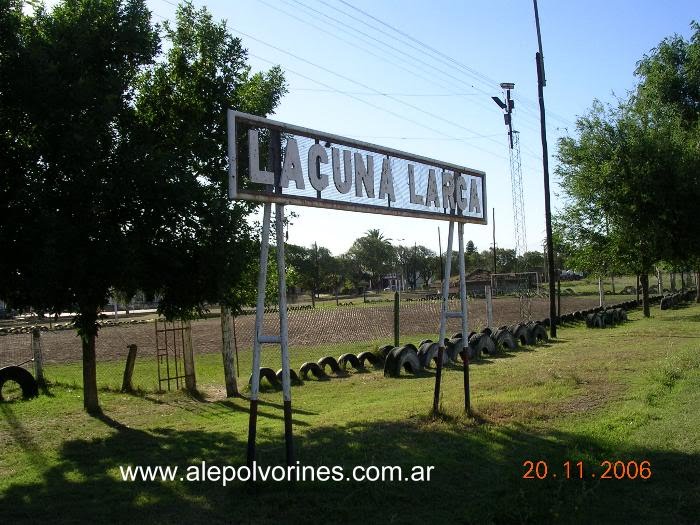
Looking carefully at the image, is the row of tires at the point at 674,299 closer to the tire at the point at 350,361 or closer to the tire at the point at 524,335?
the tire at the point at 524,335

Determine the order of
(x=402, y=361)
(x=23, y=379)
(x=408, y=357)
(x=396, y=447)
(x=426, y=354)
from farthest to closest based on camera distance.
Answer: (x=426, y=354) → (x=408, y=357) → (x=402, y=361) → (x=23, y=379) → (x=396, y=447)

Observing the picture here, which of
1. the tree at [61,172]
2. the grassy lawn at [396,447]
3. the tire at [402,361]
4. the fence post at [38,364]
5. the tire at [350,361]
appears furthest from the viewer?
the tire at [350,361]

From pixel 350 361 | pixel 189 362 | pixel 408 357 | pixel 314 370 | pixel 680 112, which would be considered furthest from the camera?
pixel 680 112

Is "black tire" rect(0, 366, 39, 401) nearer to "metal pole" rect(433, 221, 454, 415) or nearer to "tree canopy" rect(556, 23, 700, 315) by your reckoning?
"metal pole" rect(433, 221, 454, 415)

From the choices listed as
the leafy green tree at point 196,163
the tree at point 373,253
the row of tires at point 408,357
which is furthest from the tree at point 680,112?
the tree at point 373,253

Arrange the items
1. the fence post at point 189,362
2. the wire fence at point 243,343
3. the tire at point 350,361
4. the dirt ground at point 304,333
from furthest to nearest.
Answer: the dirt ground at point 304,333 < the wire fence at point 243,343 < the tire at point 350,361 < the fence post at point 189,362

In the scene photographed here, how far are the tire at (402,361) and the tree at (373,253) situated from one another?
91.9 meters

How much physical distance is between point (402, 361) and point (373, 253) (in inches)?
3644

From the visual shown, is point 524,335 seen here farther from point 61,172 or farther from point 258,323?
point 258,323

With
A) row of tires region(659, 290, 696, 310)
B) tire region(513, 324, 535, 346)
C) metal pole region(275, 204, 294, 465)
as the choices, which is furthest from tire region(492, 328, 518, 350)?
row of tires region(659, 290, 696, 310)

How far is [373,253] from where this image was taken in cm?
10800

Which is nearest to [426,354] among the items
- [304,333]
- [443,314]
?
[443,314]

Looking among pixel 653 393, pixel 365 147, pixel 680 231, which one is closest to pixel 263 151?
pixel 365 147

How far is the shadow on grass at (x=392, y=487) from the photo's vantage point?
5.78 metres
